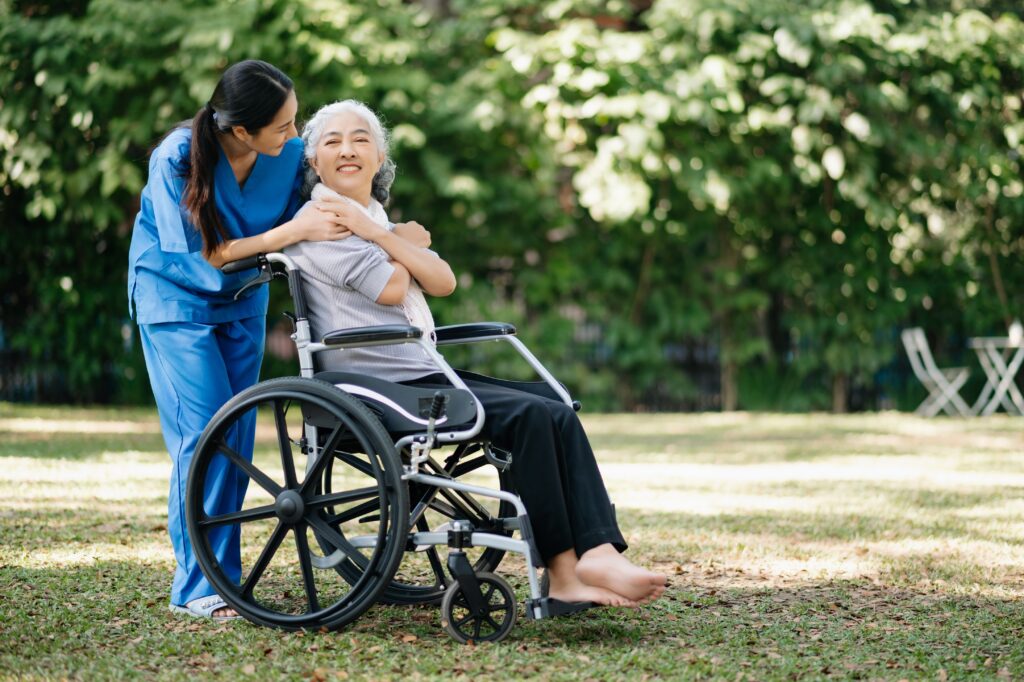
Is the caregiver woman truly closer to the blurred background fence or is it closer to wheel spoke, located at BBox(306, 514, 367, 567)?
wheel spoke, located at BBox(306, 514, 367, 567)

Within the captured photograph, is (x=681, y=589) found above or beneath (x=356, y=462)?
beneath

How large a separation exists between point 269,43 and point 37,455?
3403mm

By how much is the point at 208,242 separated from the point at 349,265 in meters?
0.37

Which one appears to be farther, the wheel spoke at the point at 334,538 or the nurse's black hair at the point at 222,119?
the nurse's black hair at the point at 222,119

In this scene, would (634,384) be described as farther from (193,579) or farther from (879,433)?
(193,579)

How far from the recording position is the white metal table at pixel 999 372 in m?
10.1

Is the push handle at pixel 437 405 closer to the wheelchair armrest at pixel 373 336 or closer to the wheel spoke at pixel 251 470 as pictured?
the wheelchair armrest at pixel 373 336

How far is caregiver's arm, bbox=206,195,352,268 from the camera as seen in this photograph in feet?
9.95

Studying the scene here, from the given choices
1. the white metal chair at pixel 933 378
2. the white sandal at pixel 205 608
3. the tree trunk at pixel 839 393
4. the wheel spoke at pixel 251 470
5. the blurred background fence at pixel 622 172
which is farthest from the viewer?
the tree trunk at pixel 839 393

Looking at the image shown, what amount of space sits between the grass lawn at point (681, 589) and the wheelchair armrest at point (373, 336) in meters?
0.68

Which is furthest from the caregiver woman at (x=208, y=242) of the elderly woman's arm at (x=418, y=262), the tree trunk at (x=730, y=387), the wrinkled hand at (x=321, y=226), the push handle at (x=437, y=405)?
the tree trunk at (x=730, y=387)

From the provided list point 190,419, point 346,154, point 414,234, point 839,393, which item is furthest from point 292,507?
point 839,393

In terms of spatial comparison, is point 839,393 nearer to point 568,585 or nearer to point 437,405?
point 568,585

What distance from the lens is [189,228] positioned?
3.08m
